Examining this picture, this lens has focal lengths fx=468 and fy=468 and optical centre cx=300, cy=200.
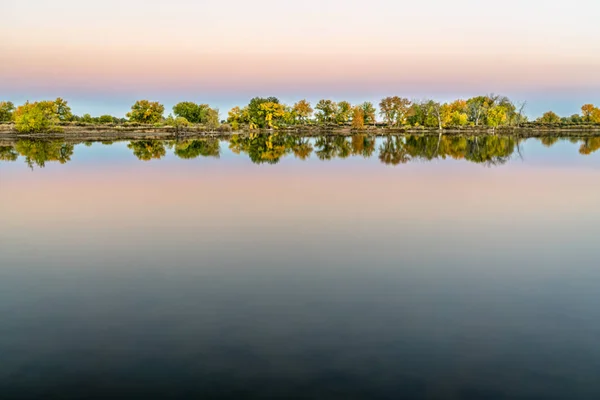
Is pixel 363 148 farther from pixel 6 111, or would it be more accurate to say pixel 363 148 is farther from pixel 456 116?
pixel 6 111

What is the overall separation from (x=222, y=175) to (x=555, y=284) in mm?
24714

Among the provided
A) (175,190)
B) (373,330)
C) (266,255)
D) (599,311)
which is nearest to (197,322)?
(373,330)

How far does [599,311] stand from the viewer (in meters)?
9.34

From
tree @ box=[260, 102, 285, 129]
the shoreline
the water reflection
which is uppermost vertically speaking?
tree @ box=[260, 102, 285, 129]

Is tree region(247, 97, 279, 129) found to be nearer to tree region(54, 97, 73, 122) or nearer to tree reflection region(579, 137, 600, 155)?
tree region(54, 97, 73, 122)

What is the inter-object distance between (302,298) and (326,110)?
5250 inches

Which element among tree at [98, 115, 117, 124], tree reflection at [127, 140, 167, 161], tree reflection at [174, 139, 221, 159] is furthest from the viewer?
tree at [98, 115, 117, 124]

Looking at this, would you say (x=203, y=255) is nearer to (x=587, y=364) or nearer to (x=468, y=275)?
(x=468, y=275)

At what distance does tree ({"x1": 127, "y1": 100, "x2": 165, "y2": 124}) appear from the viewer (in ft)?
405

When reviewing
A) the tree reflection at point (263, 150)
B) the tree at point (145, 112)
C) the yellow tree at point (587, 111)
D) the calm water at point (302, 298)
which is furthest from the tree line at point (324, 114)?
the calm water at point (302, 298)

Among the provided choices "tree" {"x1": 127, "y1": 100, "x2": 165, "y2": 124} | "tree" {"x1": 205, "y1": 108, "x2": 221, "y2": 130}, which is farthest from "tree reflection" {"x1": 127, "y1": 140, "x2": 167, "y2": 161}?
"tree" {"x1": 127, "y1": 100, "x2": 165, "y2": 124}

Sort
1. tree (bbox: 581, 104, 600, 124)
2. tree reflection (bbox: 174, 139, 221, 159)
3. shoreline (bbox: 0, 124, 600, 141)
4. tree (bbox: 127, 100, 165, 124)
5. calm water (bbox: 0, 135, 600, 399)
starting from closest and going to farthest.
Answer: calm water (bbox: 0, 135, 600, 399), tree reflection (bbox: 174, 139, 221, 159), shoreline (bbox: 0, 124, 600, 141), tree (bbox: 127, 100, 165, 124), tree (bbox: 581, 104, 600, 124)

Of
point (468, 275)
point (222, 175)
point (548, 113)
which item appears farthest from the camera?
point (548, 113)

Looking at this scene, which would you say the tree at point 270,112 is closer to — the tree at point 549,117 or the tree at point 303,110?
the tree at point 303,110
